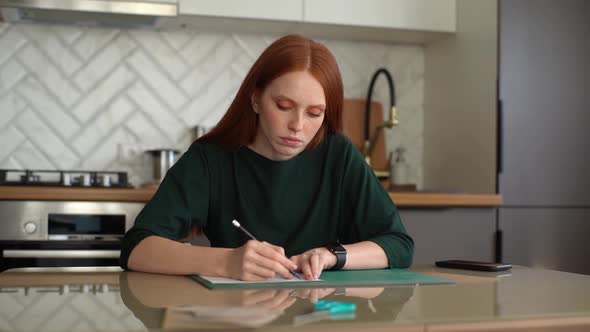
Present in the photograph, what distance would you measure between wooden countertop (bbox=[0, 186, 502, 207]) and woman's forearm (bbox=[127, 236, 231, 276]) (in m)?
1.13

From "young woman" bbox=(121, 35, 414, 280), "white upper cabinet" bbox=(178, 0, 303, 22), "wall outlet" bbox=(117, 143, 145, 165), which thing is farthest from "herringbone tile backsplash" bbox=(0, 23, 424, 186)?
"young woman" bbox=(121, 35, 414, 280)

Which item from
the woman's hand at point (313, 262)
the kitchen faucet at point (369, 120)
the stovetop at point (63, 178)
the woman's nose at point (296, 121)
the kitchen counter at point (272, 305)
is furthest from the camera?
the kitchen faucet at point (369, 120)

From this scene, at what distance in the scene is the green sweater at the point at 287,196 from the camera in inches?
68.6

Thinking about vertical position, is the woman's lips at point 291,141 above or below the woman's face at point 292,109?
below

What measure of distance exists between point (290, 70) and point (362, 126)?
1.78m

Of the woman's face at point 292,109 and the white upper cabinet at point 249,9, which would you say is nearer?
the woman's face at point 292,109

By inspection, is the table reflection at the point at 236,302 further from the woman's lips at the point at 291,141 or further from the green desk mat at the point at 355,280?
the woman's lips at the point at 291,141

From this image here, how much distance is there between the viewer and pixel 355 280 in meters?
1.25

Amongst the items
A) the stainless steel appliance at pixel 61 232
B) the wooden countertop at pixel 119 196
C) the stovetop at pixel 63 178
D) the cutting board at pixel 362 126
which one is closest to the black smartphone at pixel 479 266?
the wooden countertop at pixel 119 196

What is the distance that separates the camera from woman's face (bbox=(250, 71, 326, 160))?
5.16 feet

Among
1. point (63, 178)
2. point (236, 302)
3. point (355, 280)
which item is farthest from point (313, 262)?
point (63, 178)

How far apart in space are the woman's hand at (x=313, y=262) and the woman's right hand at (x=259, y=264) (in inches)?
1.0

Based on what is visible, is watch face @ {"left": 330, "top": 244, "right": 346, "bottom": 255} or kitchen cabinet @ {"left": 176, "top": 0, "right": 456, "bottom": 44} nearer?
watch face @ {"left": 330, "top": 244, "right": 346, "bottom": 255}

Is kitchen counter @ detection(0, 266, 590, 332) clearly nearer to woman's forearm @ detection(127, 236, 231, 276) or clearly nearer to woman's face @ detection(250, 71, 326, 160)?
woman's forearm @ detection(127, 236, 231, 276)
